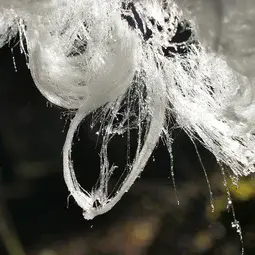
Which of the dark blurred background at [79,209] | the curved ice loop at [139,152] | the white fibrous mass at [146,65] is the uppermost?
the white fibrous mass at [146,65]

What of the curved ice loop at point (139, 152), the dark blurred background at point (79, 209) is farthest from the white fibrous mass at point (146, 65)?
the dark blurred background at point (79, 209)

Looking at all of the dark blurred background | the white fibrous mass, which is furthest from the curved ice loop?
the dark blurred background

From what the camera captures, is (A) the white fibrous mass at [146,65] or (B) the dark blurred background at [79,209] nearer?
(A) the white fibrous mass at [146,65]

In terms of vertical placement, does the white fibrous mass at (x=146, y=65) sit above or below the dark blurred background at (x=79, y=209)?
above

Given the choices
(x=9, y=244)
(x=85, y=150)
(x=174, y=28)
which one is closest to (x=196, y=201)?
(x=85, y=150)

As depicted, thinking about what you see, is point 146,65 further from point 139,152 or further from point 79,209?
point 79,209

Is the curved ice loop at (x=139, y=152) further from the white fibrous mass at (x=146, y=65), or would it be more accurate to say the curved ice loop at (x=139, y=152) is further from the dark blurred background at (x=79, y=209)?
the dark blurred background at (x=79, y=209)

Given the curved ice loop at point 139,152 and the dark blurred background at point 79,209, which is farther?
the dark blurred background at point 79,209

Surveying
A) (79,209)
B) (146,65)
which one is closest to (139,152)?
(146,65)
